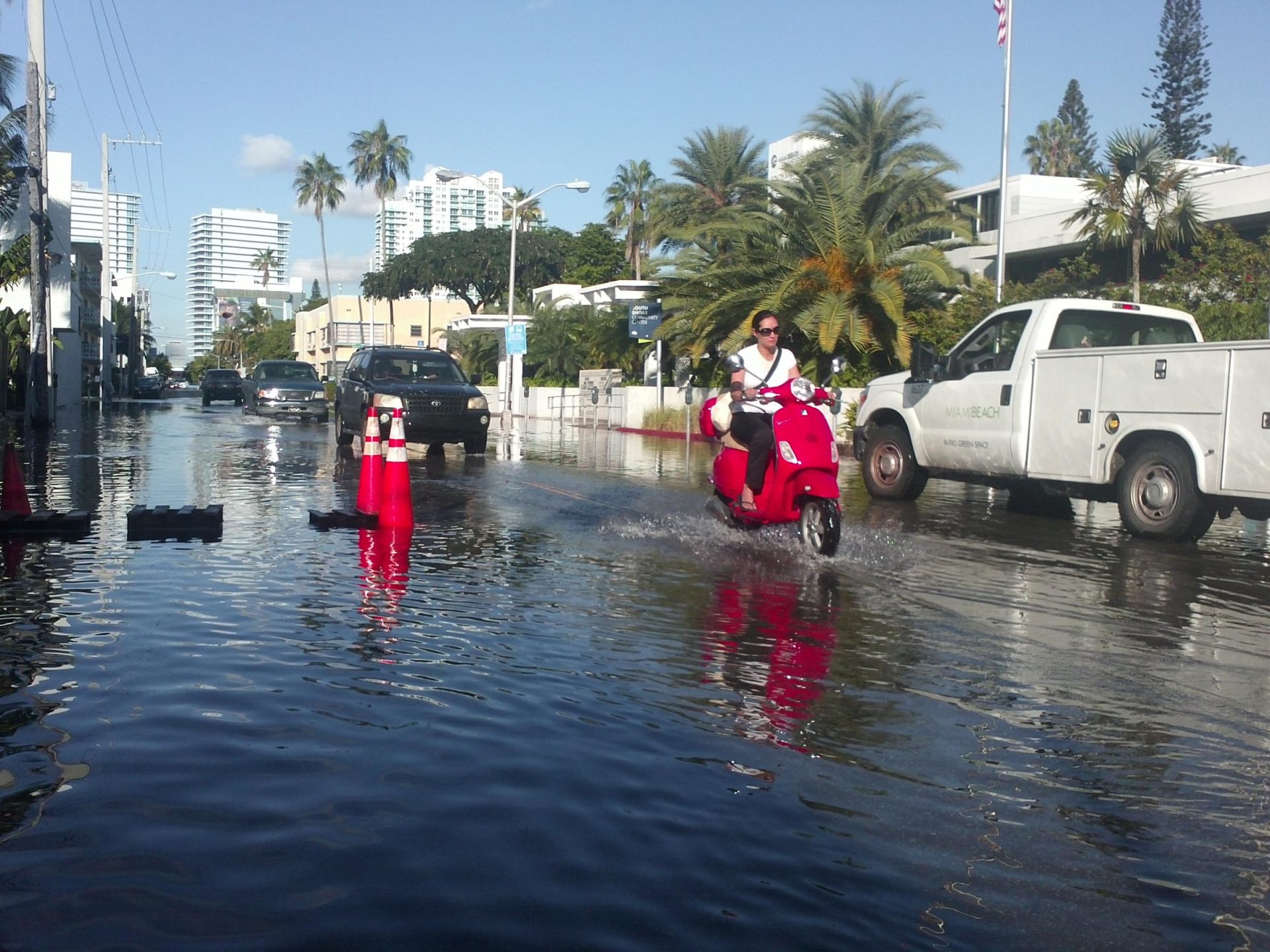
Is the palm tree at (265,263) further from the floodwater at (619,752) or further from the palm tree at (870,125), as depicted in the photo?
the floodwater at (619,752)

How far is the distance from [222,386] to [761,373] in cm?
Result: 5156

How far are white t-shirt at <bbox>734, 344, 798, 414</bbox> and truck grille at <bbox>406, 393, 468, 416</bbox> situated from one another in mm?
10154

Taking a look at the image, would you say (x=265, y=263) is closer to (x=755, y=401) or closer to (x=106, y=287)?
(x=106, y=287)

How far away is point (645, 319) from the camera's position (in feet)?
139

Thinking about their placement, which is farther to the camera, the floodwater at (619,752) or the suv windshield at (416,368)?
the suv windshield at (416,368)

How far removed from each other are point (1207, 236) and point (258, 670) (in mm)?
33404

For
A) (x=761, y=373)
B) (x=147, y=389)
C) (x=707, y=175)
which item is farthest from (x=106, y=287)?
(x=761, y=373)

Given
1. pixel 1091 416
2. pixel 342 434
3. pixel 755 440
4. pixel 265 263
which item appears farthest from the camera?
pixel 265 263

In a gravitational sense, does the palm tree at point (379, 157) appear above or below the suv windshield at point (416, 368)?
above

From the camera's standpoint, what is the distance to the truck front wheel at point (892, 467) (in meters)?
15.1

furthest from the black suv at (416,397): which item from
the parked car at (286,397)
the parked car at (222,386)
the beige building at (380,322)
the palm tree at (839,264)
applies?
the beige building at (380,322)

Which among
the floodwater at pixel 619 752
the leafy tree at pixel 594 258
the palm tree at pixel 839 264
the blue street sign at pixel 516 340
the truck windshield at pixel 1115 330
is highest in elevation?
the leafy tree at pixel 594 258

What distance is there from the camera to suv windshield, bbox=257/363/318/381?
35844 mm

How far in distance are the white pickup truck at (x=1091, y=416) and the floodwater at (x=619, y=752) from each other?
1737 mm
